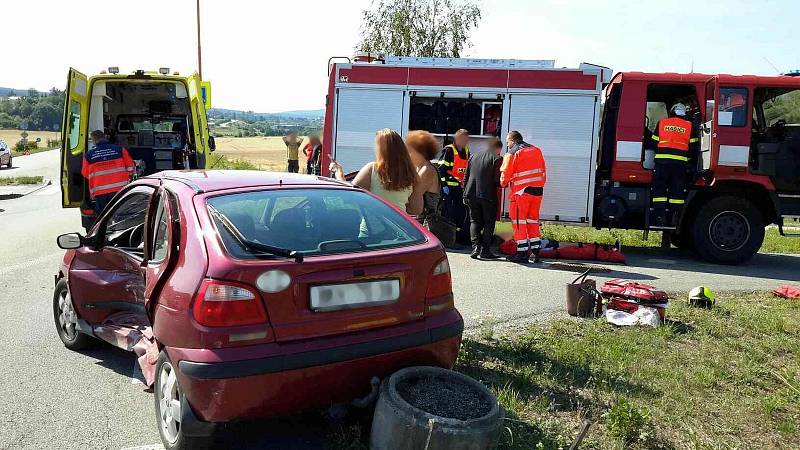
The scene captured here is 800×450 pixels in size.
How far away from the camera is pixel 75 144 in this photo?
955cm

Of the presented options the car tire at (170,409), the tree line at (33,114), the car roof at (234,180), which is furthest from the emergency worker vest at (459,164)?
the tree line at (33,114)

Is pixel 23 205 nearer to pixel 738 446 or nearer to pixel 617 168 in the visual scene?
pixel 617 168

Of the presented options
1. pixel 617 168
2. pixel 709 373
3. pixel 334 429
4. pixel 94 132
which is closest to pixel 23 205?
pixel 94 132

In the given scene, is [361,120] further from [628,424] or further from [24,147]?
[24,147]

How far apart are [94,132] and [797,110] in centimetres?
1074

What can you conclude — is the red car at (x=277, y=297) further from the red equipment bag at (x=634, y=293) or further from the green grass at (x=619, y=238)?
the green grass at (x=619, y=238)

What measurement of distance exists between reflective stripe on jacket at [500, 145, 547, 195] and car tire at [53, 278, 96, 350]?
567cm

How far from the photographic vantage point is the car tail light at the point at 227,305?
283 cm

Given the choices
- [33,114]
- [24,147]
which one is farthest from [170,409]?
[33,114]

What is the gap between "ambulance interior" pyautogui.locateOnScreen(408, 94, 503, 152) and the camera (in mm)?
10125

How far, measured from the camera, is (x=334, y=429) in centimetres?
346

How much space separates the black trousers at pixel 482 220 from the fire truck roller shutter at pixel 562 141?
130 centimetres

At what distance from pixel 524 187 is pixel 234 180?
567cm

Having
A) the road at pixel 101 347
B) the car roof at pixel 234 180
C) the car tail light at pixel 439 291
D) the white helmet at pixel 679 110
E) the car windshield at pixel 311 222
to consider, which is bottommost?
the road at pixel 101 347
